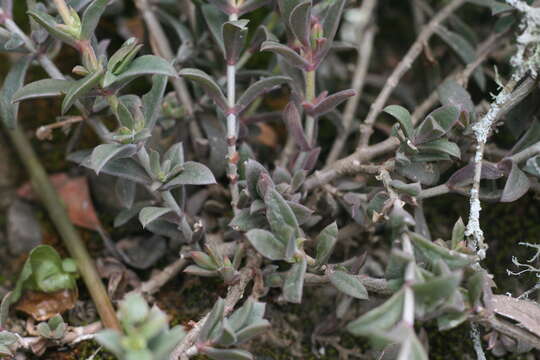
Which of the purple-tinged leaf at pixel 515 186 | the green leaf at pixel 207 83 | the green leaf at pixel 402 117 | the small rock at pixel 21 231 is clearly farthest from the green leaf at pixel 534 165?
the small rock at pixel 21 231

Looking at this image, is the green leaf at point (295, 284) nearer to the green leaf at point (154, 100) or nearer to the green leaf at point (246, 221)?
the green leaf at point (246, 221)

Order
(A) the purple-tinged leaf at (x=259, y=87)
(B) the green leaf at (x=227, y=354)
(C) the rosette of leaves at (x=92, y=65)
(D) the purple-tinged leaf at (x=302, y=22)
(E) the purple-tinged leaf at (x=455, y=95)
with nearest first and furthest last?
(B) the green leaf at (x=227, y=354) → (C) the rosette of leaves at (x=92, y=65) → (D) the purple-tinged leaf at (x=302, y=22) → (A) the purple-tinged leaf at (x=259, y=87) → (E) the purple-tinged leaf at (x=455, y=95)

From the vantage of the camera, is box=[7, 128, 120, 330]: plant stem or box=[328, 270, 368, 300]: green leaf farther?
box=[7, 128, 120, 330]: plant stem

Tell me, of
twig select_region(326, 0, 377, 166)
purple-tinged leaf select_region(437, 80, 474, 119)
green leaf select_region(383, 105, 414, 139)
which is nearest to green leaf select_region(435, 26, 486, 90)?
purple-tinged leaf select_region(437, 80, 474, 119)

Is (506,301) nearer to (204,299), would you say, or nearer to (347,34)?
(204,299)

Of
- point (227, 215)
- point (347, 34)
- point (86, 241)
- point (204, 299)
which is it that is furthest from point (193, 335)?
point (347, 34)

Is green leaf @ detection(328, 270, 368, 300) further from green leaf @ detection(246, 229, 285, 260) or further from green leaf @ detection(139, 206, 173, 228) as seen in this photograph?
green leaf @ detection(139, 206, 173, 228)

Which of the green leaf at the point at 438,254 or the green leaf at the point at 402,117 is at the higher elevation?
the green leaf at the point at 402,117
